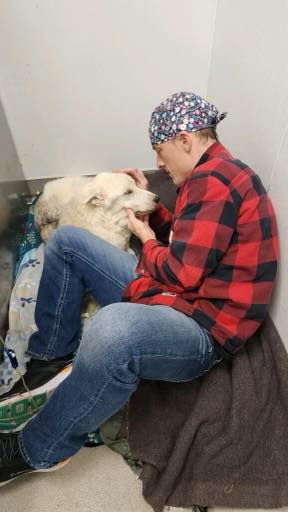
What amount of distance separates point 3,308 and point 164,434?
1.06 metres

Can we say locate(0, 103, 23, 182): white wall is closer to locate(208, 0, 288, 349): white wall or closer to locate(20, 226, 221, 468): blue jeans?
locate(20, 226, 221, 468): blue jeans

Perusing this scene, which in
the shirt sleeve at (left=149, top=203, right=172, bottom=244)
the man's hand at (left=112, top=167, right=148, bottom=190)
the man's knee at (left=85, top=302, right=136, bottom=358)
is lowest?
the shirt sleeve at (left=149, top=203, right=172, bottom=244)

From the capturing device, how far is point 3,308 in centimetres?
191

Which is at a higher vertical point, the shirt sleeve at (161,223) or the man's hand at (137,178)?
the man's hand at (137,178)

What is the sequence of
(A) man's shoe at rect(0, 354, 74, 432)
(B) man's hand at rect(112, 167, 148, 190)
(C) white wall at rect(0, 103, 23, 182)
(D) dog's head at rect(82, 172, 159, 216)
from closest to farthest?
(A) man's shoe at rect(0, 354, 74, 432) → (D) dog's head at rect(82, 172, 159, 216) → (B) man's hand at rect(112, 167, 148, 190) → (C) white wall at rect(0, 103, 23, 182)

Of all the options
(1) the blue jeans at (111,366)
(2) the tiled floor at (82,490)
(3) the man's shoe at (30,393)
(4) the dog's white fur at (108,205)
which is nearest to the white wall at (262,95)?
(1) the blue jeans at (111,366)

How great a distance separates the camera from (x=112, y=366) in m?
1.06

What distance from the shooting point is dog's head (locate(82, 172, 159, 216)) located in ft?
5.90

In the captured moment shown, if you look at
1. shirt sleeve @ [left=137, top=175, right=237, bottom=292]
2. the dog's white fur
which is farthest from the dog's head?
shirt sleeve @ [left=137, top=175, right=237, bottom=292]

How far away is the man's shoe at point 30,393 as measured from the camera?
4.69 feet

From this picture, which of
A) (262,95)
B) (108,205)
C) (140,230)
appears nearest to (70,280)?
(140,230)

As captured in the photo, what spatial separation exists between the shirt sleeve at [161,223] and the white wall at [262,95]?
46 cm

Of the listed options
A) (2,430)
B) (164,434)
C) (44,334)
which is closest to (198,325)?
(164,434)

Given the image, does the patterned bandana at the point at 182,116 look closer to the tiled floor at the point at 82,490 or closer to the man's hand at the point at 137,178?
the man's hand at the point at 137,178
